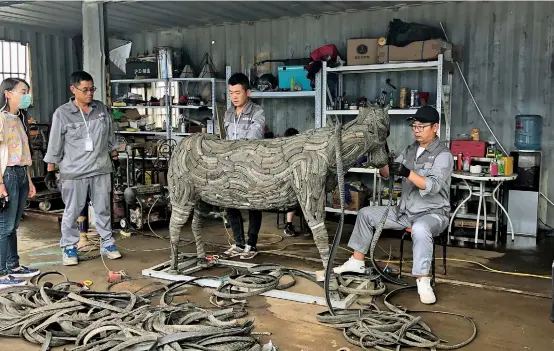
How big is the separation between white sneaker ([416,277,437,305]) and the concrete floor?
0.16ft

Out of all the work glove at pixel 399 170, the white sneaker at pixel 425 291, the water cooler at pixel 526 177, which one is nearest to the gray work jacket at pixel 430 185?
the work glove at pixel 399 170

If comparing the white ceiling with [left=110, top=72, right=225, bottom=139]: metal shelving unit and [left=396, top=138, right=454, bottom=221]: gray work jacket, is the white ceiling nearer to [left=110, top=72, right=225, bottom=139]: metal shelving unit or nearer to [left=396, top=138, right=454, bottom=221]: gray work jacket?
[left=110, top=72, right=225, bottom=139]: metal shelving unit

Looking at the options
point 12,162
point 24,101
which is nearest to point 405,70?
point 24,101

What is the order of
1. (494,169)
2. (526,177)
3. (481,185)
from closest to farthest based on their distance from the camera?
1. (494,169)
2. (481,185)
3. (526,177)

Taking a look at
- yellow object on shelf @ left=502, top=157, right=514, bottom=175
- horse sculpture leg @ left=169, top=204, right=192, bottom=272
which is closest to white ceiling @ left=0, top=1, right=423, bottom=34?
yellow object on shelf @ left=502, top=157, right=514, bottom=175

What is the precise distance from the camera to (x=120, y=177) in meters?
6.85

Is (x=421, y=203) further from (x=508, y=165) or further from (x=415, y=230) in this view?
(x=508, y=165)

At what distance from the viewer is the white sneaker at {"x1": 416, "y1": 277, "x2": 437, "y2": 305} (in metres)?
3.80

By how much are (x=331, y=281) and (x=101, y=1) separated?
4.25m

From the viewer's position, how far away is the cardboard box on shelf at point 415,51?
233 inches

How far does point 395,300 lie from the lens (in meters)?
3.88

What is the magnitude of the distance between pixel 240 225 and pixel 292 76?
2819 millimetres

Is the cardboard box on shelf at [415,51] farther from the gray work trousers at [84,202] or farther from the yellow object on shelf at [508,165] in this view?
the gray work trousers at [84,202]

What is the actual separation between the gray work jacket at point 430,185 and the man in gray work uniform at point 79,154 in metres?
2.76
